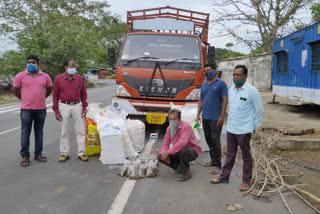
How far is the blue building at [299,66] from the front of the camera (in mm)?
10203

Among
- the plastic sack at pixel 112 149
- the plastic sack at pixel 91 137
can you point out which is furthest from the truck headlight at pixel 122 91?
the plastic sack at pixel 112 149

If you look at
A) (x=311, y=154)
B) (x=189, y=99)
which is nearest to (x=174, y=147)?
(x=189, y=99)

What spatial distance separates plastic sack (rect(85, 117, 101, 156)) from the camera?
564 centimetres

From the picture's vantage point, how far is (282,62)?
46.1 ft

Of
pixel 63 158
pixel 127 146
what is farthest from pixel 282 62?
pixel 63 158

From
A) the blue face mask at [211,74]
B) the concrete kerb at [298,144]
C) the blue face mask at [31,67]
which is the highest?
the blue face mask at [31,67]

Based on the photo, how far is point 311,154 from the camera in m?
6.09

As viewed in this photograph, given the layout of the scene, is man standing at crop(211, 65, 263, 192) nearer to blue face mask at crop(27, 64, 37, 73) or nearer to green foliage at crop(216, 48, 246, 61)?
blue face mask at crop(27, 64, 37, 73)

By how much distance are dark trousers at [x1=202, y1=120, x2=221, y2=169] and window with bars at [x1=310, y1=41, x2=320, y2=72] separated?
22.1ft

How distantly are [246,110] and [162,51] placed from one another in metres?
3.86

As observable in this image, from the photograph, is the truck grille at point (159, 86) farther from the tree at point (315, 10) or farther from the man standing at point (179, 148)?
the tree at point (315, 10)

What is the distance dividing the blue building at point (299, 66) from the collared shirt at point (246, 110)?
7.08 m

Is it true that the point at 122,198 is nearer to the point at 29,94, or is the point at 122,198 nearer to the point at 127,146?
the point at 127,146

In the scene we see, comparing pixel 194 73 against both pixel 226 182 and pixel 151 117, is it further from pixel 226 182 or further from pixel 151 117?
pixel 226 182
